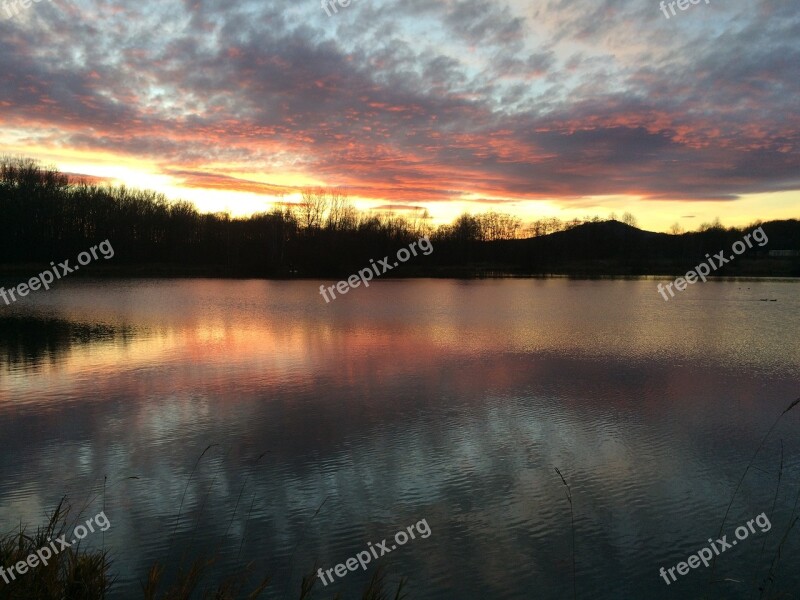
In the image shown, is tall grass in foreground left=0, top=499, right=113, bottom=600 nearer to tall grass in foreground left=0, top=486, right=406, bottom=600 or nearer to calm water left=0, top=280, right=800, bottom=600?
tall grass in foreground left=0, top=486, right=406, bottom=600

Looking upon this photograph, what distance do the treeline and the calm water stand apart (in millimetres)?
50470

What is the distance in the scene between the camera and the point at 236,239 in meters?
72.1

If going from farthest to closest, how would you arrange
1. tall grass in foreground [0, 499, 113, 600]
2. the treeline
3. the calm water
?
the treeline
the calm water
tall grass in foreground [0, 499, 113, 600]

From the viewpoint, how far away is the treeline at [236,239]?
193 feet

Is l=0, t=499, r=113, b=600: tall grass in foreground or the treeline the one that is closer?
l=0, t=499, r=113, b=600: tall grass in foreground

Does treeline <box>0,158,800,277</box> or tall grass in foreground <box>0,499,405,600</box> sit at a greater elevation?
treeline <box>0,158,800,277</box>

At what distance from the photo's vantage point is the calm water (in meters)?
4.60

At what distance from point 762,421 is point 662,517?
14.2 ft

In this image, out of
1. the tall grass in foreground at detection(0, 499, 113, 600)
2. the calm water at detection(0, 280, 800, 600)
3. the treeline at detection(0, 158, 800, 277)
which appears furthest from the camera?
the treeline at detection(0, 158, 800, 277)

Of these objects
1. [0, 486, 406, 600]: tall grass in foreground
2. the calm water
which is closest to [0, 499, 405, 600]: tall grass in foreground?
[0, 486, 406, 600]: tall grass in foreground

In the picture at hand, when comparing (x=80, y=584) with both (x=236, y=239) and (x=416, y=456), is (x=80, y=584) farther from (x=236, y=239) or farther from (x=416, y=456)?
(x=236, y=239)

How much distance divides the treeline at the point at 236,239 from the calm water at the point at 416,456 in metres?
50.5

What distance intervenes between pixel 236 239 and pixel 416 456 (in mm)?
69514

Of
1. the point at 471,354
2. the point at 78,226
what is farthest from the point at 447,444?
the point at 78,226
